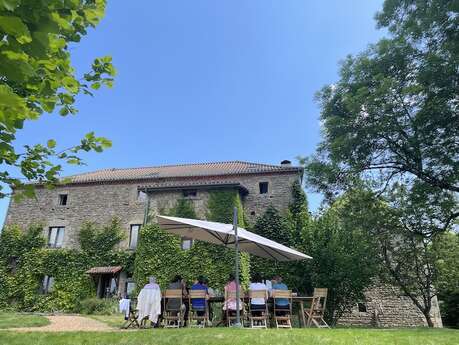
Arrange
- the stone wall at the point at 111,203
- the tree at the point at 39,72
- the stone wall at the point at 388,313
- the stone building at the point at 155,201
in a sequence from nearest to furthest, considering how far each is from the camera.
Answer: the tree at the point at 39,72 < the stone wall at the point at 388,313 < the stone building at the point at 155,201 < the stone wall at the point at 111,203

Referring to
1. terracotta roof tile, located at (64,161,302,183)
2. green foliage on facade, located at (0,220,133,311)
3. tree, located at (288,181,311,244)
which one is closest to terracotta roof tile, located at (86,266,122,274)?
green foliage on facade, located at (0,220,133,311)

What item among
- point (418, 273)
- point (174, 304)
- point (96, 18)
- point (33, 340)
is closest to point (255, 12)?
point (174, 304)

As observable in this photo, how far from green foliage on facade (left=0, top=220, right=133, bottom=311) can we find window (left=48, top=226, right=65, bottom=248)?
1.66 feet

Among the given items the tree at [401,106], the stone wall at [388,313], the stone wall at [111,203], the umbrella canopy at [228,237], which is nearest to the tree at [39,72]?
the umbrella canopy at [228,237]

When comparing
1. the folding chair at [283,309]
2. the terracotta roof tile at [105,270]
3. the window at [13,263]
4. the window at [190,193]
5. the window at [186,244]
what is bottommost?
the folding chair at [283,309]

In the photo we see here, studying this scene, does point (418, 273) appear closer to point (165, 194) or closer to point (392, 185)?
point (392, 185)

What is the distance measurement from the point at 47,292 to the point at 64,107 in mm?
21883

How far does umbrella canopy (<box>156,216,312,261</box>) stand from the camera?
8.63 metres

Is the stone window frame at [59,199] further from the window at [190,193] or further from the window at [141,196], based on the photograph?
the window at [190,193]

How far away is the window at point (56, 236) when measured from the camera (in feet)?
74.7

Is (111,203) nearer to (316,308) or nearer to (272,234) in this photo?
(272,234)

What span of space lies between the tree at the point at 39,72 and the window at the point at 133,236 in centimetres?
1902

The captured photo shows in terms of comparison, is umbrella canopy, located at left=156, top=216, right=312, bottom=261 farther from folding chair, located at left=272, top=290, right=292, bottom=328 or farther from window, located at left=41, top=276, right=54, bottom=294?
window, located at left=41, top=276, right=54, bottom=294

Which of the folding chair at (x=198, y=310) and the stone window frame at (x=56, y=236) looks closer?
the folding chair at (x=198, y=310)
